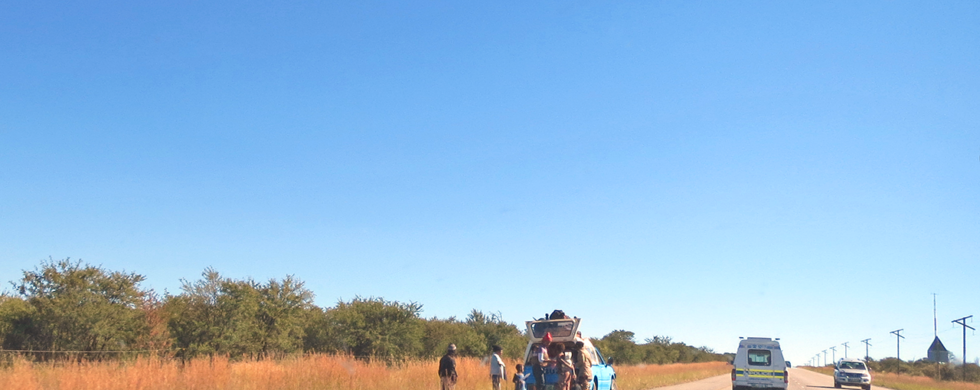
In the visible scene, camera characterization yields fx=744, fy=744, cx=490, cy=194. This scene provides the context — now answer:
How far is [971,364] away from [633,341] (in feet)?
145

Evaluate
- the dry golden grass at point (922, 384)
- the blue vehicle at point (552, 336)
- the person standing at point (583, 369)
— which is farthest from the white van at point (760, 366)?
the dry golden grass at point (922, 384)

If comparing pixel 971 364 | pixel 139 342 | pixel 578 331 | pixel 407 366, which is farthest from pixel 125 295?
pixel 971 364

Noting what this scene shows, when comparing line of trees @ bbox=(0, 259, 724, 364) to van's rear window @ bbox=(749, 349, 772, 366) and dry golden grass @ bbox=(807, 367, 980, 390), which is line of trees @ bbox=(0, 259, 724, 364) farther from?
dry golden grass @ bbox=(807, 367, 980, 390)

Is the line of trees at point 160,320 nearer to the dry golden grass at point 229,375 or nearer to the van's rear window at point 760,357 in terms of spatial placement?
the dry golden grass at point 229,375

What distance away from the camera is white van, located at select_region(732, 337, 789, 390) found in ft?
96.7

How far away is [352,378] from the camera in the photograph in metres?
20.9

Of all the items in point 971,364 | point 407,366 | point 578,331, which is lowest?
point 971,364

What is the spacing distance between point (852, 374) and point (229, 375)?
1466 inches

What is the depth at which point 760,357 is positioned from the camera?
2992 centimetres

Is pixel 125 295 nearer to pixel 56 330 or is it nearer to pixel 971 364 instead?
pixel 56 330

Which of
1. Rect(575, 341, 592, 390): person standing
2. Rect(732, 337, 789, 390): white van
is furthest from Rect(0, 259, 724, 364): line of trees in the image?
Rect(732, 337, 789, 390): white van

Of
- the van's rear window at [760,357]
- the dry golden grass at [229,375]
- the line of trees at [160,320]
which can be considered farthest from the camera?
the van's rear window at [760,357]

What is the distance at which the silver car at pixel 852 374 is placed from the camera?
41906mm

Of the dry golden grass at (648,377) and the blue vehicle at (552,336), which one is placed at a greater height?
the blue vehicle at (552,336)
